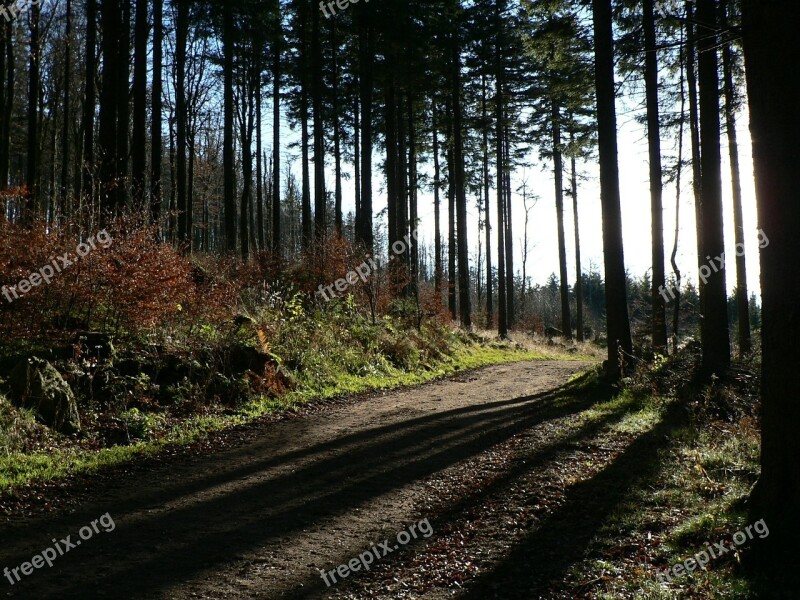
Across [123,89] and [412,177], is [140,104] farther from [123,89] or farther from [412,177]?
[412,177]

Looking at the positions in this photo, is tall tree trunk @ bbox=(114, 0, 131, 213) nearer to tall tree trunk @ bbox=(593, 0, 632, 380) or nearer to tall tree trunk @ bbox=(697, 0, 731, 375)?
tall tree trunk @ bbox=(593, 0, 632, 380)

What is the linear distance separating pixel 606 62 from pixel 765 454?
993 centimetres

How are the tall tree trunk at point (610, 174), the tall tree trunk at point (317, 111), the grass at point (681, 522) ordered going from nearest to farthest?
the grass at point (681, 522), the tall tree trunk at point (610, 174), the tall tree trunk at point (317, 111)

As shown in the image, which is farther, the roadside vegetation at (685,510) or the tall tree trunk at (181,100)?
the tall tree trunk at (181,100)

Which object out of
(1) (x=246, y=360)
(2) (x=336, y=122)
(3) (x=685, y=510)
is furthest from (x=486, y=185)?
(3) (x=685, y=510)

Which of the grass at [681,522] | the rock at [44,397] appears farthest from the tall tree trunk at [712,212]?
the rock at [44,397]

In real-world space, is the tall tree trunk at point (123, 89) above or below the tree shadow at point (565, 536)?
above

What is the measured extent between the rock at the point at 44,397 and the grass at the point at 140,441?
0.30m

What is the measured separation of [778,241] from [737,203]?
56.2ft

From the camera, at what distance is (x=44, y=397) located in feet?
23.0

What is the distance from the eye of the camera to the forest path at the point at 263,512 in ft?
12.7

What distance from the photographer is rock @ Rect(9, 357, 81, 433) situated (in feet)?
22.8

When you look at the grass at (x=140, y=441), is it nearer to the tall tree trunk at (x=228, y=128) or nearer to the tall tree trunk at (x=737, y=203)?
the tall tree trunk at (x=228, y=128)

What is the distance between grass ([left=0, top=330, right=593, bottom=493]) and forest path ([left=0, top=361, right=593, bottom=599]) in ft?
1.82
